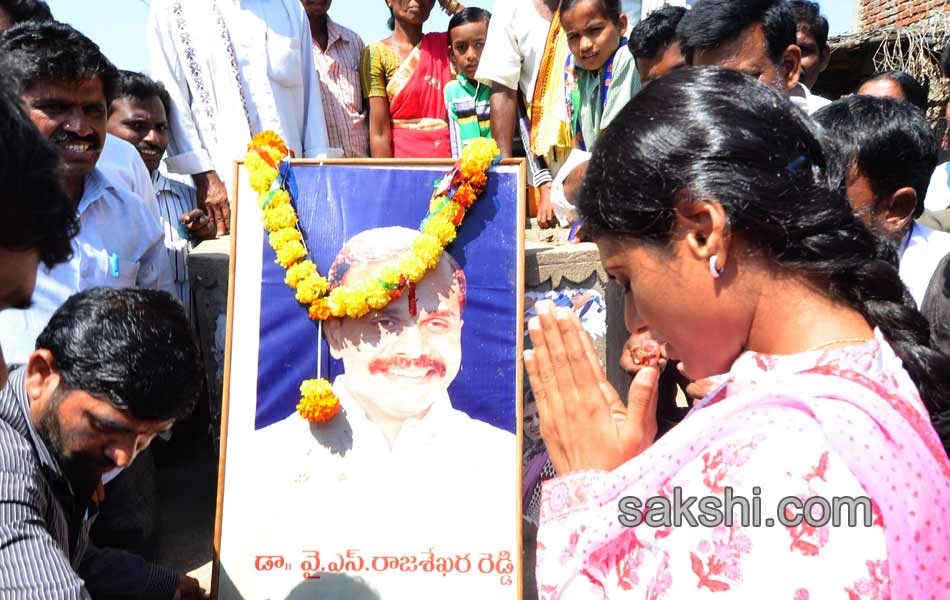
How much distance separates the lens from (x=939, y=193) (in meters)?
4.02

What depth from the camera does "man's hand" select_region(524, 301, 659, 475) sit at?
A: 4.56 ft

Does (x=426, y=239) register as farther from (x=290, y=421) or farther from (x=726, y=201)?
(x=726, y=201)

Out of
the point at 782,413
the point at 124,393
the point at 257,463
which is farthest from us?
the point at 257,463

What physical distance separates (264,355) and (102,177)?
0.87m

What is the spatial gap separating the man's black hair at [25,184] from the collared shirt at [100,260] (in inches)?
64.8

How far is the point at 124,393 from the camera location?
76.5 inches

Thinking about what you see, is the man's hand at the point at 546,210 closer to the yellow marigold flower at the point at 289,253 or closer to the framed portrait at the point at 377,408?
the framed portrait at the point at 377,408

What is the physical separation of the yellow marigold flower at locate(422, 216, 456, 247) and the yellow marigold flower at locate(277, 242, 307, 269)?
0.44 meters

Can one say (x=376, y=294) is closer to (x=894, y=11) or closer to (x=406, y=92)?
(x=406, y=92)

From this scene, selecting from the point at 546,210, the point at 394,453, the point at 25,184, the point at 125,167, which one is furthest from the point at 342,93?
the point at 25,184

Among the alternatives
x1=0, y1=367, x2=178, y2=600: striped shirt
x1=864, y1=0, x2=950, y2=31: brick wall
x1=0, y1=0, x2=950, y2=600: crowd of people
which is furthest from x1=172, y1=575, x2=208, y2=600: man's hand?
x1=864, y1=0, x2=950, y2=31: brick wall

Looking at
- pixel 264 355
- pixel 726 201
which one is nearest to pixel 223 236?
pixel 264 355

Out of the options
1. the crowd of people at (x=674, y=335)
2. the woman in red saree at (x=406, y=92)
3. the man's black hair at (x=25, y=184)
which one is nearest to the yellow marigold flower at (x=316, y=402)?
the crowd of people at (x=674, y=335)

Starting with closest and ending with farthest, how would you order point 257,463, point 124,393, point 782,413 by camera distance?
point 782,413 → point 124,393 → point 257,463
